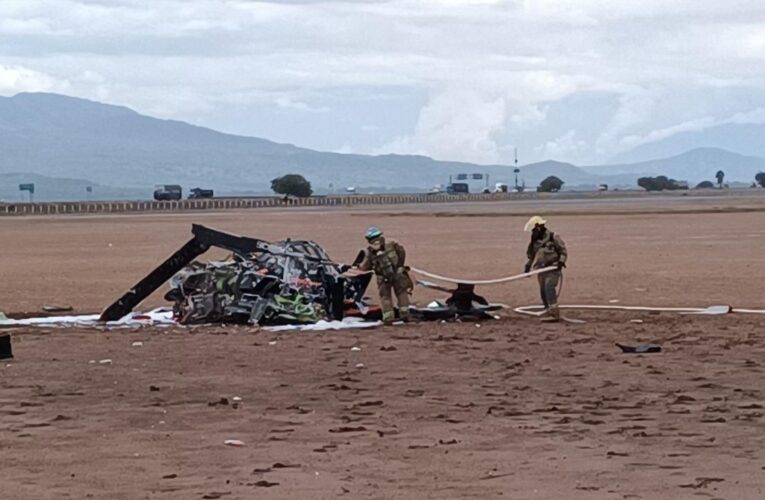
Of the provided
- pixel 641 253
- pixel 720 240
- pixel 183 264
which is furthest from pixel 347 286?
pixel 720 240

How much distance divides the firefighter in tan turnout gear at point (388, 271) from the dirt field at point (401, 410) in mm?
495

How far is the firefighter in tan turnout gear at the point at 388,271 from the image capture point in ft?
66.7

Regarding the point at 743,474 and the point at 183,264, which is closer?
the point at 743,474

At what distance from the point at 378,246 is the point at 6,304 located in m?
7.94

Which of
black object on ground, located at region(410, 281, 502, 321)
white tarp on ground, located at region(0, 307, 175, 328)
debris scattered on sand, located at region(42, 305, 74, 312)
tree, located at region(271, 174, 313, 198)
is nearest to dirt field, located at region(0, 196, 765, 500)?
debris scattered on sand, located at region(42, 305, 74, 312)

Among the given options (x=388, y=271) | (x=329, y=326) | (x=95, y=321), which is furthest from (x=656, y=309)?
(x=95, y=321)

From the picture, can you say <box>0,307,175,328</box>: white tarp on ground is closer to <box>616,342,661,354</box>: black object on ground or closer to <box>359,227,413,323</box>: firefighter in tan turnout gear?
<box>359,227,413,323</box>: firefighter in tan turnout gear

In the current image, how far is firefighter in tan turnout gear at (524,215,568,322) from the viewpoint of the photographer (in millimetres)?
20688

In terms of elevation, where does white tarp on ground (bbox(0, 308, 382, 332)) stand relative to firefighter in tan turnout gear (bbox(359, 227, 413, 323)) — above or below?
below

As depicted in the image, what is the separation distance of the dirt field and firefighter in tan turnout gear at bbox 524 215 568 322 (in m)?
0.39

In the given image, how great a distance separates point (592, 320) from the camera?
2086 centimetres

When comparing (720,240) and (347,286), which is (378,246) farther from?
(720,240)

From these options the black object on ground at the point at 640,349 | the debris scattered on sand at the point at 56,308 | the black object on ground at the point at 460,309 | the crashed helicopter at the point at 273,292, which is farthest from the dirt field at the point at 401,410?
the crashed helicopter at the point at 273,292

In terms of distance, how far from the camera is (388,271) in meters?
20.3
